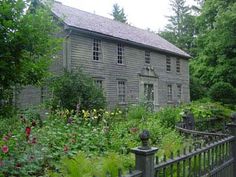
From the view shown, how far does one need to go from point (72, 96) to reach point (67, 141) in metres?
9.09

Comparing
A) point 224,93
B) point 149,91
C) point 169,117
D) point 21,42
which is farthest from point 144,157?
point 149,91

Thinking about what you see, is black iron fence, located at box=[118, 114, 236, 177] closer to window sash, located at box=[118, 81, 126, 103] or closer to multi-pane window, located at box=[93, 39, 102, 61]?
multi-pane window, located at box=[93, 39, 102, 61]

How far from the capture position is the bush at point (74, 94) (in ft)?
50.0

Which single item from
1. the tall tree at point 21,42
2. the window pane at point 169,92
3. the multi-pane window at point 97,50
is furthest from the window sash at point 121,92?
the tall tree at point 21,42

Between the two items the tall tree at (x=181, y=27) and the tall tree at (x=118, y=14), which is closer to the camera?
the tall tree at (x=181, y=27)

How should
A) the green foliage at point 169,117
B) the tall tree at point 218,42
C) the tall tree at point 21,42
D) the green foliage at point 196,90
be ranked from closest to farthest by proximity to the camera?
the tall tree at point 21,42
the green foliage at point 169,117
the tall tree at point 218,42
the green foliage at point 196,90

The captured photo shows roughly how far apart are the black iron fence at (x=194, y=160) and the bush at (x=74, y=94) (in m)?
10.1

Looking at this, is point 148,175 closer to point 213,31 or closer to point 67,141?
point 67,141

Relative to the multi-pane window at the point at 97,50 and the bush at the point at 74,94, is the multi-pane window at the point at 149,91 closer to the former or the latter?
the multi-pane window at the point at 97,50

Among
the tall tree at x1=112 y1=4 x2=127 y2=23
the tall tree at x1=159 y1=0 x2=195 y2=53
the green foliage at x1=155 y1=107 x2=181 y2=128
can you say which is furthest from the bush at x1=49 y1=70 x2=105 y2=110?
the tall tree at x1=112 y1=4 x2=127 y2=23

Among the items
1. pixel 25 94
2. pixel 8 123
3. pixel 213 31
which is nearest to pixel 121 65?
pixel 25 94

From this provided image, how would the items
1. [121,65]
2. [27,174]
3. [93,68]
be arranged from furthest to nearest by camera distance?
1. [121,65]
2. [93,68]
3. [27,174]

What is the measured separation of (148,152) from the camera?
294 cm

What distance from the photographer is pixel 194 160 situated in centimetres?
416
